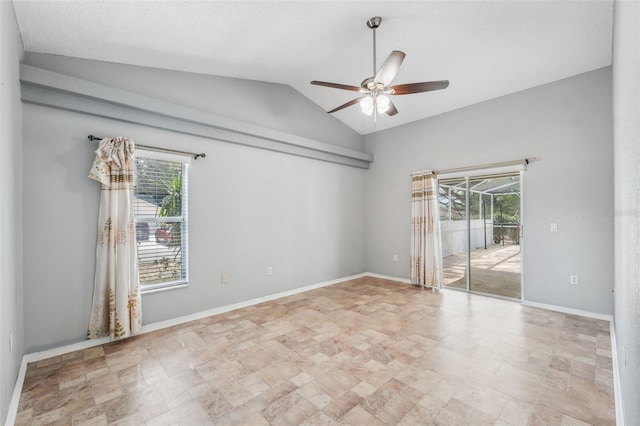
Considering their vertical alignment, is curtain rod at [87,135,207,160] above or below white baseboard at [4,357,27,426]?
above

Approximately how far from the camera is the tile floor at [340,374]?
1.88m

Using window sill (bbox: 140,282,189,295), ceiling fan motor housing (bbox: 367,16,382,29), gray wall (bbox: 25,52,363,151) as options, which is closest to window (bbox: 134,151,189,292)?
window sill (bbox: 140,282,189,295)

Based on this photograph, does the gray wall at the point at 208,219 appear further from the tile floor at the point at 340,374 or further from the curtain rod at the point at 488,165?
A: the curtain rod at the point at 488,165

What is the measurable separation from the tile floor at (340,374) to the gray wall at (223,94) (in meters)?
2.85

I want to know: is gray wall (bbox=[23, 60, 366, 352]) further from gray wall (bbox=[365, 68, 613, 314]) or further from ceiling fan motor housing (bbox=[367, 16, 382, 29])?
gray wall (bbox=[365, 68, 613, 314])

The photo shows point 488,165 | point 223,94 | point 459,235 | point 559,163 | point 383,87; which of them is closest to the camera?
point 383,87

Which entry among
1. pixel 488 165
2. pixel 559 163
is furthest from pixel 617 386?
pixel 488 165

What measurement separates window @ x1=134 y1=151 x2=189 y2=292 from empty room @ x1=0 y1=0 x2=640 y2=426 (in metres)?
0.03

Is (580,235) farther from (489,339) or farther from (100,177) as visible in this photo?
(100,177)

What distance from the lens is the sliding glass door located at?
445 cm

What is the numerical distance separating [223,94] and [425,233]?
403cm

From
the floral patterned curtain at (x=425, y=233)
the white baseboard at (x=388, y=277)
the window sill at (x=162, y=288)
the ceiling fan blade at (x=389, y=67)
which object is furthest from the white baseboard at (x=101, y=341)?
the ceiling fan blade at (x=389, y=67)

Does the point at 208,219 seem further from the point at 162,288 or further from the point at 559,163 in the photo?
the point at 559,163

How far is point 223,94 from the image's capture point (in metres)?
3.89
